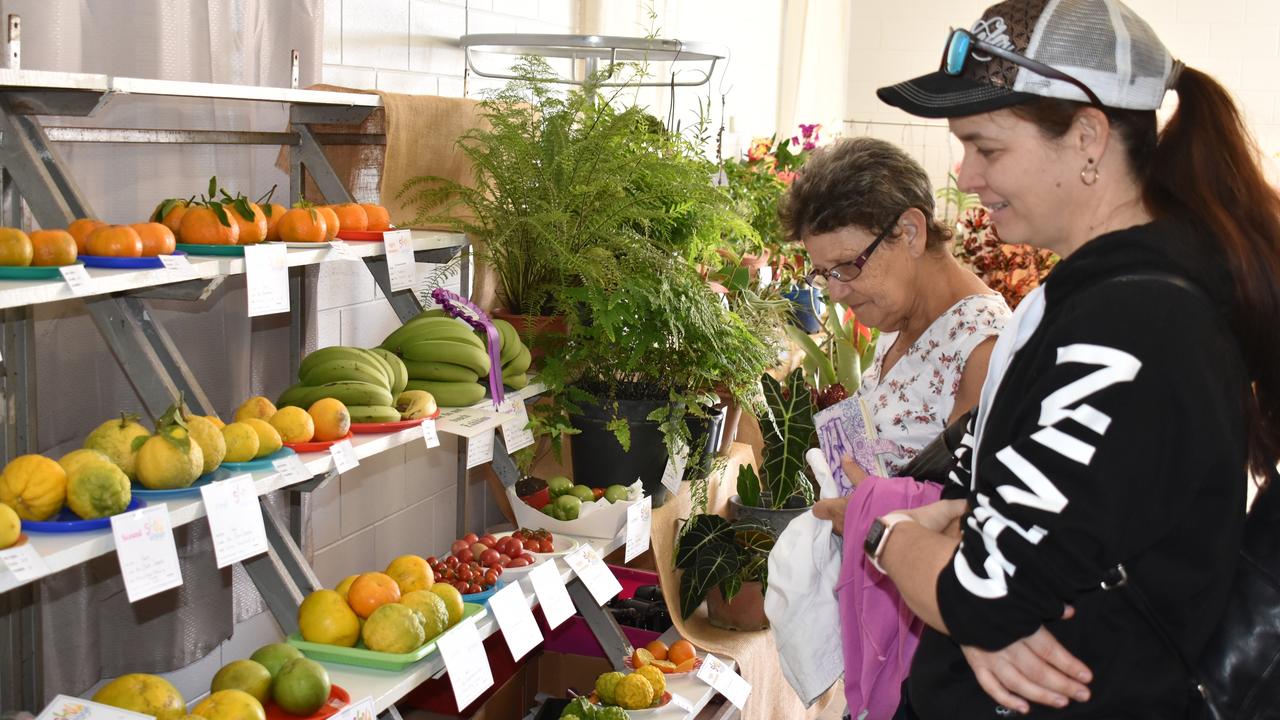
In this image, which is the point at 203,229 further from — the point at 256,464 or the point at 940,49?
the point at 940,49

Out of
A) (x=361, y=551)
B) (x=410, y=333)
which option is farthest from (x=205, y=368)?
(x=361, y=551)

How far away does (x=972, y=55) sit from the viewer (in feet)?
4.01

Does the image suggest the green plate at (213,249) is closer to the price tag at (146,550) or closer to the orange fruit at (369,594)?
the price tag at (146,550)

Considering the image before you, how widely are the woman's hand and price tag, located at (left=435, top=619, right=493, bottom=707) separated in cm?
92

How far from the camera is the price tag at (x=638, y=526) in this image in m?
2.41

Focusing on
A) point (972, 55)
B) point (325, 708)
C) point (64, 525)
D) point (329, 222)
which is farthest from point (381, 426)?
point (972, 55)

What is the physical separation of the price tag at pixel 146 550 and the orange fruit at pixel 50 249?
33cm

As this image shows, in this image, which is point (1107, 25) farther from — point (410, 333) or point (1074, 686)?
point (410, 333)

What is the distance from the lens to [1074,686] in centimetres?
114

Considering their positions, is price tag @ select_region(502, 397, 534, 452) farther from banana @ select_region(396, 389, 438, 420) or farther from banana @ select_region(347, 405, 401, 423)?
banana @ select_region(347, 405, 401, 423)

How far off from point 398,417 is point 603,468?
0.70 m

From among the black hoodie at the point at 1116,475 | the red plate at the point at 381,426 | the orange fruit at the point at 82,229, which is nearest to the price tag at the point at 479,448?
the red plate at the point at 381,426

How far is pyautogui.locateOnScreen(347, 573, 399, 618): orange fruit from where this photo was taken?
185 centimetres

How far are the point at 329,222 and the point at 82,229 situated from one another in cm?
47
